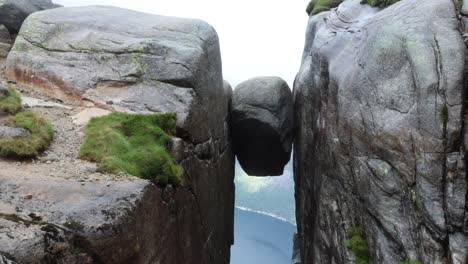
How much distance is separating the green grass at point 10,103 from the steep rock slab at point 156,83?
6.69 ft

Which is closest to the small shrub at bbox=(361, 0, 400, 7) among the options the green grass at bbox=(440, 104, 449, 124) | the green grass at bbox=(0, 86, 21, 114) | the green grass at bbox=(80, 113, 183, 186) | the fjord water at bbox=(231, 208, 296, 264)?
the green grass at bbox=(440, 104, 449, 124)

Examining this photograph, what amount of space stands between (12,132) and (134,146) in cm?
265

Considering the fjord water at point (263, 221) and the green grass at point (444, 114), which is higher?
the green grass at point (444, 114)

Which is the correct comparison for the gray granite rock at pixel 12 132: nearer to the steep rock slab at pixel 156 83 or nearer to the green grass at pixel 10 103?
the green grass at pixel 10 103

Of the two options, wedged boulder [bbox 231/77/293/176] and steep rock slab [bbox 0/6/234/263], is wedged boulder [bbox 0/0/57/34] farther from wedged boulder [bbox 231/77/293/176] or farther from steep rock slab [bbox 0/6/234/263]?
wedged boulder [bbox 231/77/293/176]

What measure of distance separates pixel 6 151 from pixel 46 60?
20.4ft

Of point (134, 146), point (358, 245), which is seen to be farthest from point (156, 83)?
point (358, 245)

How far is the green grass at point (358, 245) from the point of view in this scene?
1177 cm

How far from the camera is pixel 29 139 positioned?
9633 millimetres

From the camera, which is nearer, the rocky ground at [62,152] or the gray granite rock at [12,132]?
the rocky ground at [62,152]

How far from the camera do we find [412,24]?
10609mm

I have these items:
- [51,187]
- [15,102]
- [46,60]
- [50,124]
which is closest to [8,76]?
[46,60]

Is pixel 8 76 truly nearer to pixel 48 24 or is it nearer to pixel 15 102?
pixel 48 24

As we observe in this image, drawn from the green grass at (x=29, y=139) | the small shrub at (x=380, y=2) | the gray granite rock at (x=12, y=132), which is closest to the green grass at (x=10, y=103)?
the green grass at (x=29, y=139)
